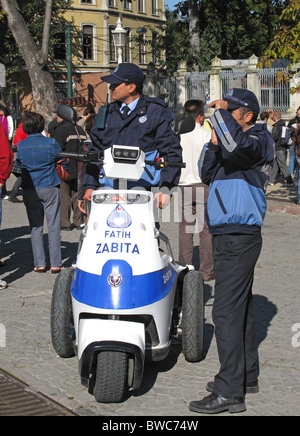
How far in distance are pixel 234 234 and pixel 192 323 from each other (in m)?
1.00

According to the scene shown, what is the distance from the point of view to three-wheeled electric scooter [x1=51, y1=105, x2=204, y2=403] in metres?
4.58

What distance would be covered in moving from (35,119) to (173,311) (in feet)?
12.5

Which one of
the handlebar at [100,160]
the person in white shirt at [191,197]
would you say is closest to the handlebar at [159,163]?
the handlebar at [100,160]

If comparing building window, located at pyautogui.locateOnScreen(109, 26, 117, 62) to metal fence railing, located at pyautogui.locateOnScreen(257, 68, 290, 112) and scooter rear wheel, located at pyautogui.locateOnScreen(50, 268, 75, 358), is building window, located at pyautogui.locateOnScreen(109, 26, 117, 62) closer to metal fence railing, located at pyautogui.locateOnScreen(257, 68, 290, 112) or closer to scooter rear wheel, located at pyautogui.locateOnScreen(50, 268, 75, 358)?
metal fence railing, located at pyautogui.locateOnScreen(257, 68, 290, 112)

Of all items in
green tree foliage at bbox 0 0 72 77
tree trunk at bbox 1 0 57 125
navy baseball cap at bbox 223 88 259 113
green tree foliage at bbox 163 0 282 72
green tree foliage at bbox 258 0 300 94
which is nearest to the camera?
navy baseball cap at bbox 223 88 259 113

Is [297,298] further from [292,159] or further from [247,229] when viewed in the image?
[292,159]

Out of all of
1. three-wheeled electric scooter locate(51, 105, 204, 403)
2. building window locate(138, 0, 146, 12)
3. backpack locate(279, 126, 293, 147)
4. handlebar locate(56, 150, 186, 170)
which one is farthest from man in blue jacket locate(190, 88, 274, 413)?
building window locate(138, 0, 146, 12)

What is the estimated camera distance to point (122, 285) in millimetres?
4746

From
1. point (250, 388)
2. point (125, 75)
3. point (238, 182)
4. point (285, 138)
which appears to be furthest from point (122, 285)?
point (285, 138)

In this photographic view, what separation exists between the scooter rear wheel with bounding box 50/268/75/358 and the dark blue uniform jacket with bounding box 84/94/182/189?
79cm

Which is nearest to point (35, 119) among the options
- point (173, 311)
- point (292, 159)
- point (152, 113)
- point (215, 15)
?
point (152, 113)

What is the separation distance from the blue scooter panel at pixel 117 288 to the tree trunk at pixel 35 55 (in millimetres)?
22528

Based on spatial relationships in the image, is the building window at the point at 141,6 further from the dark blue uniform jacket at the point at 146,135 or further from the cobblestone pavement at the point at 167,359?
the dark blue uniform jacket at the point at 146,135

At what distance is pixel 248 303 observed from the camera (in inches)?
194
